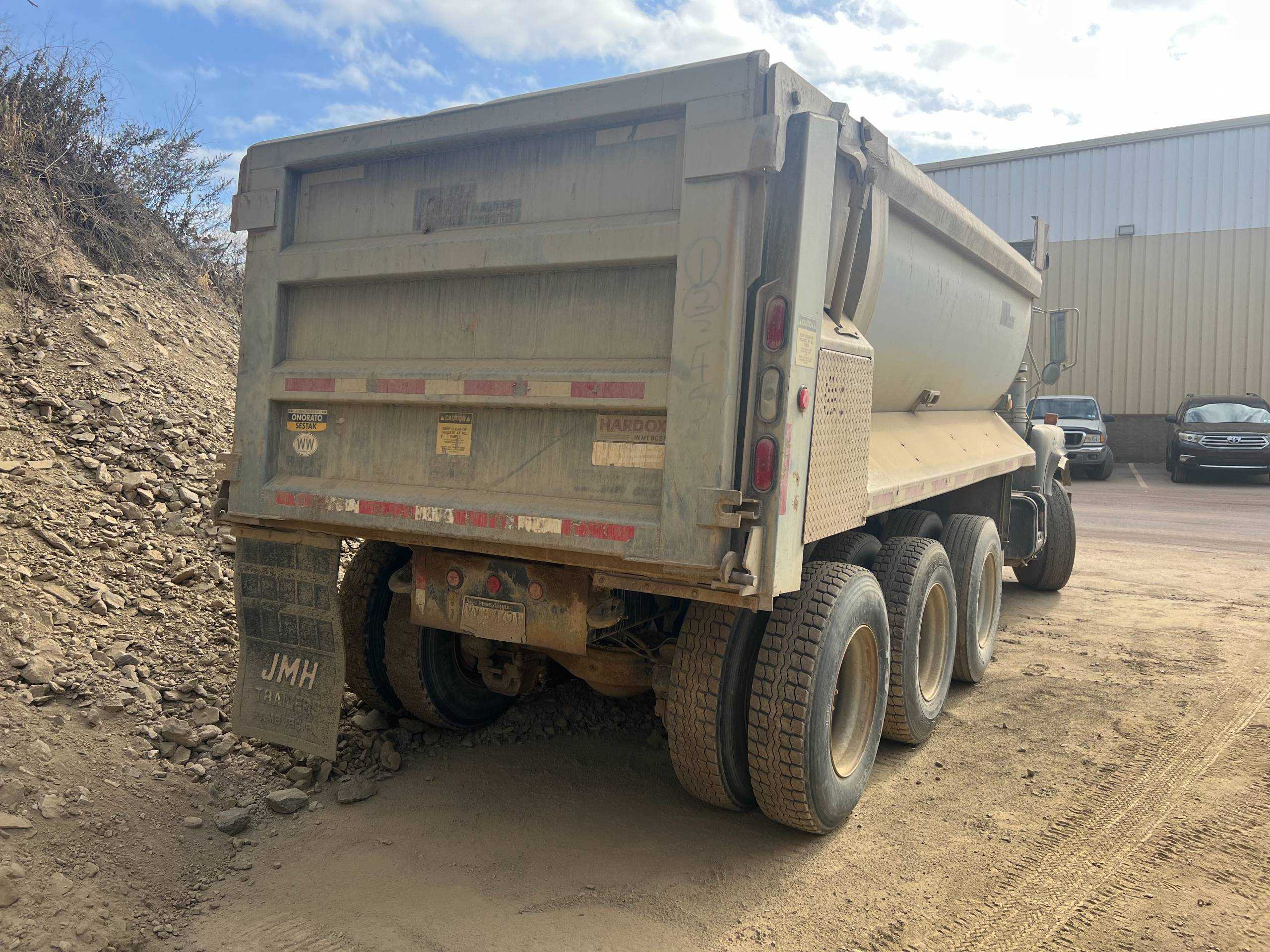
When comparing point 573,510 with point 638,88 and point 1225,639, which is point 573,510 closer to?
point 638,88

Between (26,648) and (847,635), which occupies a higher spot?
(847,635)

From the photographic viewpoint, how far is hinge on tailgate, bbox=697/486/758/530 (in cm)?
292

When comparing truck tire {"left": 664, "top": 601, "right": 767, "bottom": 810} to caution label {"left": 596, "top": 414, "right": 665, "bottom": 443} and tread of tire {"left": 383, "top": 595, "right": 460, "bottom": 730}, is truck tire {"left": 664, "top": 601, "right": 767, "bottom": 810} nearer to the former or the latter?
caution label {"left": 596, "top": 414, "right": 665, "bottom": 443}

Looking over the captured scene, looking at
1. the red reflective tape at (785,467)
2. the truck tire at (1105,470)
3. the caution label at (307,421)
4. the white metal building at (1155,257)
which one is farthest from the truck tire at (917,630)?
the white metal building at (1155,257)

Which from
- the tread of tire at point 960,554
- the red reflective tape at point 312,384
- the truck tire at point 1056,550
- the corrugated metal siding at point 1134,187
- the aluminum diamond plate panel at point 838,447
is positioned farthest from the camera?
the corrugated metal siding at point 1134,187

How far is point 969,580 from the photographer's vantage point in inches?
214

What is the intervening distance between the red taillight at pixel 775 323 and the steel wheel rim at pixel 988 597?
11.5 feet

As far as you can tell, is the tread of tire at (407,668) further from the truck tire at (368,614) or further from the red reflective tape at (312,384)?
the red reflective tape at (312,384)

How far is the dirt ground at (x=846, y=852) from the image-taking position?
3.02 m

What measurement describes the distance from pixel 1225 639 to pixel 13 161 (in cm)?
1046

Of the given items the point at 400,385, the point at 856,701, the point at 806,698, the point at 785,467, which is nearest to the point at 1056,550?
the point at 856,701

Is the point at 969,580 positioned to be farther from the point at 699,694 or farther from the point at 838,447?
the point at 699,694

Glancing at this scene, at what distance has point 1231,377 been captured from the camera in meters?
22.3

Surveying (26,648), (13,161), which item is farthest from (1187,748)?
(13,161)
